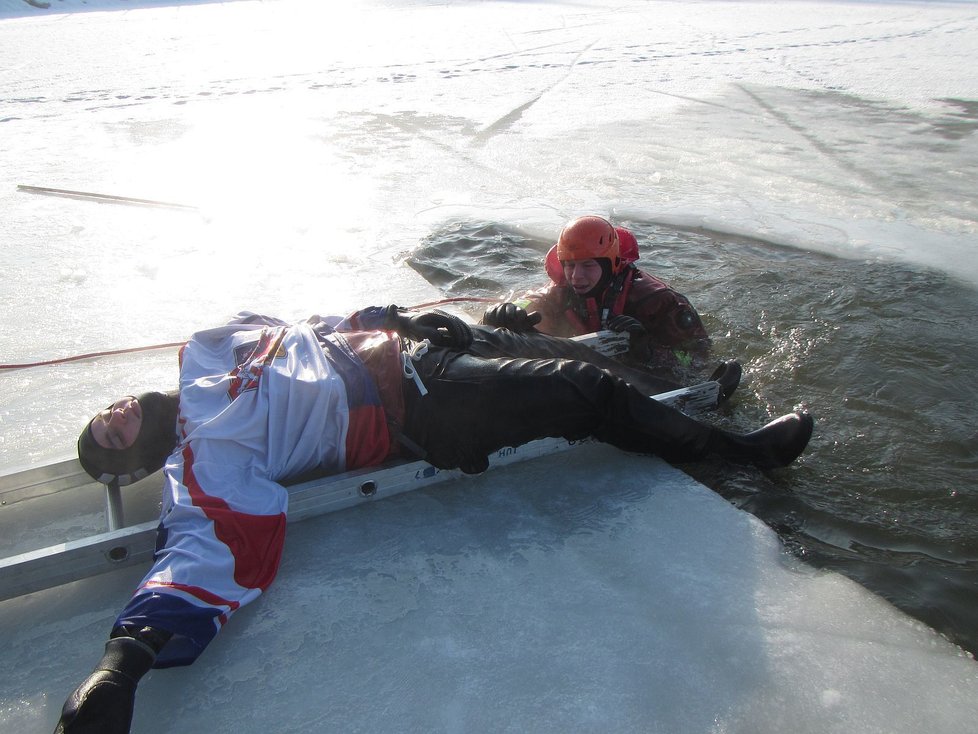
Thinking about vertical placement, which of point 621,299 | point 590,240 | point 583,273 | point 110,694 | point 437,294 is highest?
point 590,240

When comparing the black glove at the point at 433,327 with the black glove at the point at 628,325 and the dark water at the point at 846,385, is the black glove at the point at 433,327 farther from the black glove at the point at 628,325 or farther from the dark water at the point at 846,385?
the dark water at the point at 846,385

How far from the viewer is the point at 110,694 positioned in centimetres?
159

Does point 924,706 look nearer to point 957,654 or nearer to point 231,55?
point 957,654

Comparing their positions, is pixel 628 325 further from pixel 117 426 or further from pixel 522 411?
pixel 117 426

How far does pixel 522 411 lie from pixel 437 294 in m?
1.88

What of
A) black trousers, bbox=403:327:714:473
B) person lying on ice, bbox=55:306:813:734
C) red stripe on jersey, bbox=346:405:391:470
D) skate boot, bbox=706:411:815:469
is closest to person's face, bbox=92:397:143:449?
person lying on ice, bbox=55:306:813:734

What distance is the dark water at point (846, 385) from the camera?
2.27 metres

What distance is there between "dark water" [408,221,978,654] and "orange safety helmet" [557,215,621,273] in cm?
78

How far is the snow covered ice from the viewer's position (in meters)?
1.79

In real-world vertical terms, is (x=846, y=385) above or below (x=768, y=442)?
below

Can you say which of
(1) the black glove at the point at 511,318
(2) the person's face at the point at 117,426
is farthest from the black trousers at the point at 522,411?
(2) the person's face at the point at 117,426

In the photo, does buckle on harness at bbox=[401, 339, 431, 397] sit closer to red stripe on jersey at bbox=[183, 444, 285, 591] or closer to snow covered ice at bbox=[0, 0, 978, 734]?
snow covered ice at bbox=[0, 0, 978, 734]

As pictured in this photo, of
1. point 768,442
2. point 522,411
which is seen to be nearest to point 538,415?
point 522,411

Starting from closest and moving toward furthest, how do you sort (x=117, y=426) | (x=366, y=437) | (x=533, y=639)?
1. (x=533, y=639)
2. (x=117, y=426)
3. (x=366, y=437)
